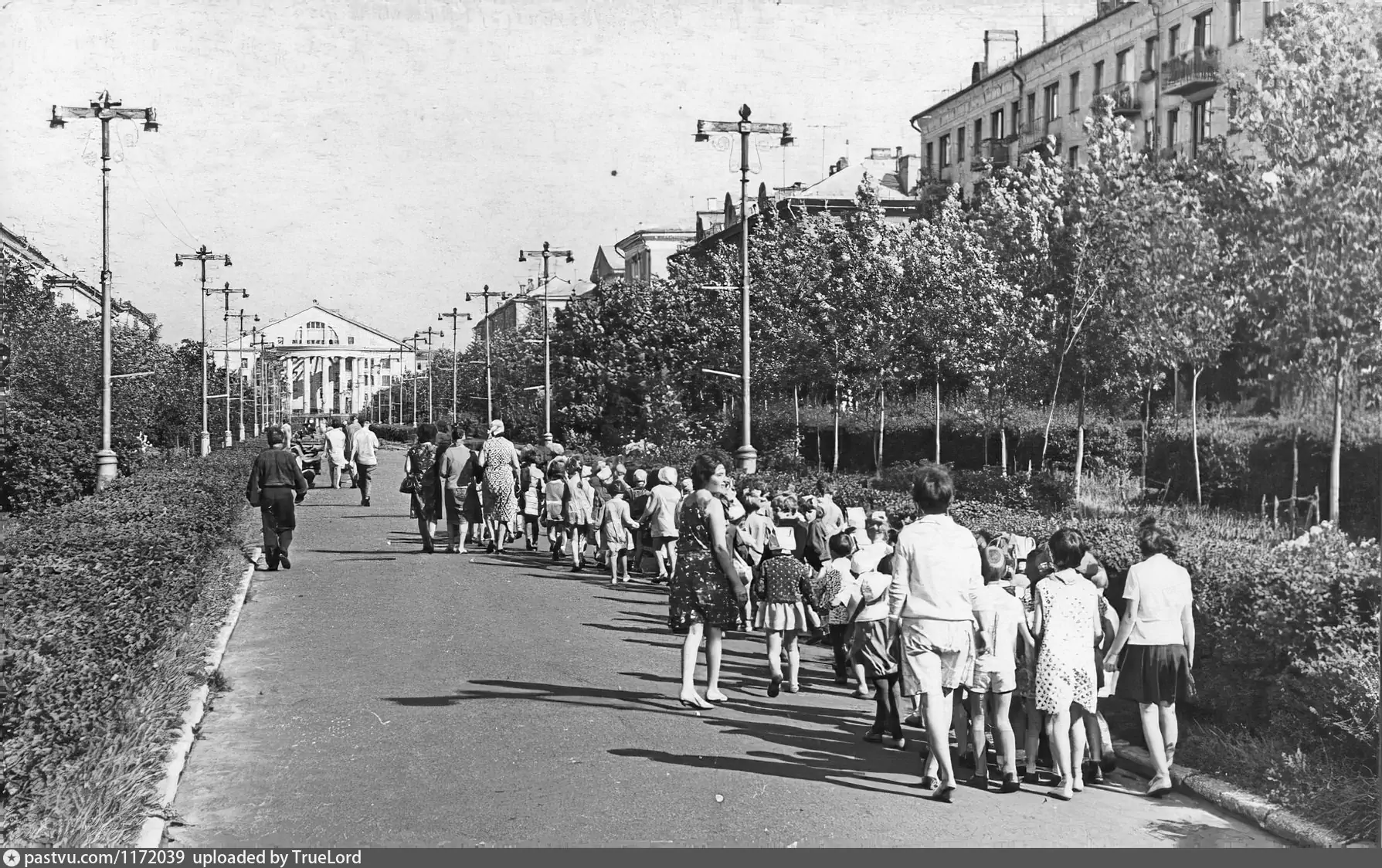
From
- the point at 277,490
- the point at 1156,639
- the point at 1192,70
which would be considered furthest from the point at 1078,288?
the point at 1156,639

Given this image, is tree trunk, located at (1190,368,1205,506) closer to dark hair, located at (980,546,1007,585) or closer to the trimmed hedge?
dark hair, located at (980,546,1007,585)

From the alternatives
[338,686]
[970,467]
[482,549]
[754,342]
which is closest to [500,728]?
[338,686]

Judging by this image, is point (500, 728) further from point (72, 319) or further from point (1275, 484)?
point (72, 319)

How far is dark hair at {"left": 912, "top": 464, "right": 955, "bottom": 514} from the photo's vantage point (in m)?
7.45

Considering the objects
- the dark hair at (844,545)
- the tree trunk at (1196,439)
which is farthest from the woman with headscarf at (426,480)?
the tree trunk at (1196,439)

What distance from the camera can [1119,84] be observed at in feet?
90.6

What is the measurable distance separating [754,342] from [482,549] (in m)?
17.8

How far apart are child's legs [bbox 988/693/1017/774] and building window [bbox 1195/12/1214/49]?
760 inches

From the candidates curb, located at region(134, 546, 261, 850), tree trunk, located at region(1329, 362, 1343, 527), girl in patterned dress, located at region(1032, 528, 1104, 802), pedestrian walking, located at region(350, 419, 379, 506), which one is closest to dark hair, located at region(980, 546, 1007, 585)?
girl in patterned dress, located at region(1032, 528, 1104, 802)

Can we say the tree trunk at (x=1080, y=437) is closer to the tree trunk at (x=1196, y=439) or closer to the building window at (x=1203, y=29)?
the tree trunk at (x=1196, y=439)

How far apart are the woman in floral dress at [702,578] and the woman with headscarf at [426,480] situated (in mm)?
10509

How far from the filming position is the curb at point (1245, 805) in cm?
703

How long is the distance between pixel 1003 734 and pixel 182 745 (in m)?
5.12

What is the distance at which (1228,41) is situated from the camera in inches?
938
